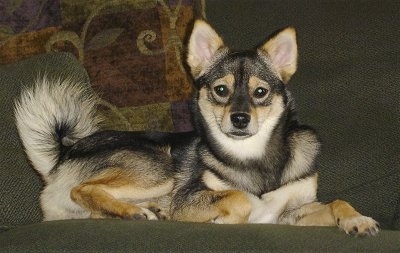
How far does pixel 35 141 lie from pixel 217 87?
2.34 ft

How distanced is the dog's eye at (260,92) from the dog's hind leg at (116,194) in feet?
1.61

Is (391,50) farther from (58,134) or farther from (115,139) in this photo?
(58,134)

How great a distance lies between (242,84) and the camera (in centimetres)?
222

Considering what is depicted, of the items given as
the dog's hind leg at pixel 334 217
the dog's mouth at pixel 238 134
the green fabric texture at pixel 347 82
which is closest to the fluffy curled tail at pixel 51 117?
the dog's mouth at pixel 238 134

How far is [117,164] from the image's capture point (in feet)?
7.39

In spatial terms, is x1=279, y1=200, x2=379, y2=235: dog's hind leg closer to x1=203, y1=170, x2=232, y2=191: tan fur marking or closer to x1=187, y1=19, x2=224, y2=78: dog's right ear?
x1=203, y1=170, x2=232, y2=191: tan fur marking

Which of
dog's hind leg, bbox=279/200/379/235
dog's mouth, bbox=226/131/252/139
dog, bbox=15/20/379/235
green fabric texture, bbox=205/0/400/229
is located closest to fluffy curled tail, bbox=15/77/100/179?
dog, bbox=15/20/379/235

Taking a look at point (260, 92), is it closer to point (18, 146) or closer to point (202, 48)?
point (202, 48)

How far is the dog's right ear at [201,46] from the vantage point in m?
2.27

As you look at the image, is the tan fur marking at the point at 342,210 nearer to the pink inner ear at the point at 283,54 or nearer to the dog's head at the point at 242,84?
the dog's head at the point at 242,84

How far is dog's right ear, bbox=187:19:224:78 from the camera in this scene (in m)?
2.27

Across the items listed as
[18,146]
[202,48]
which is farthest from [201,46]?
[18,146]

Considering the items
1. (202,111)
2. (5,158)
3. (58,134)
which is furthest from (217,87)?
(5,158)

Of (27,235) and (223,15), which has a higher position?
(223,15)
